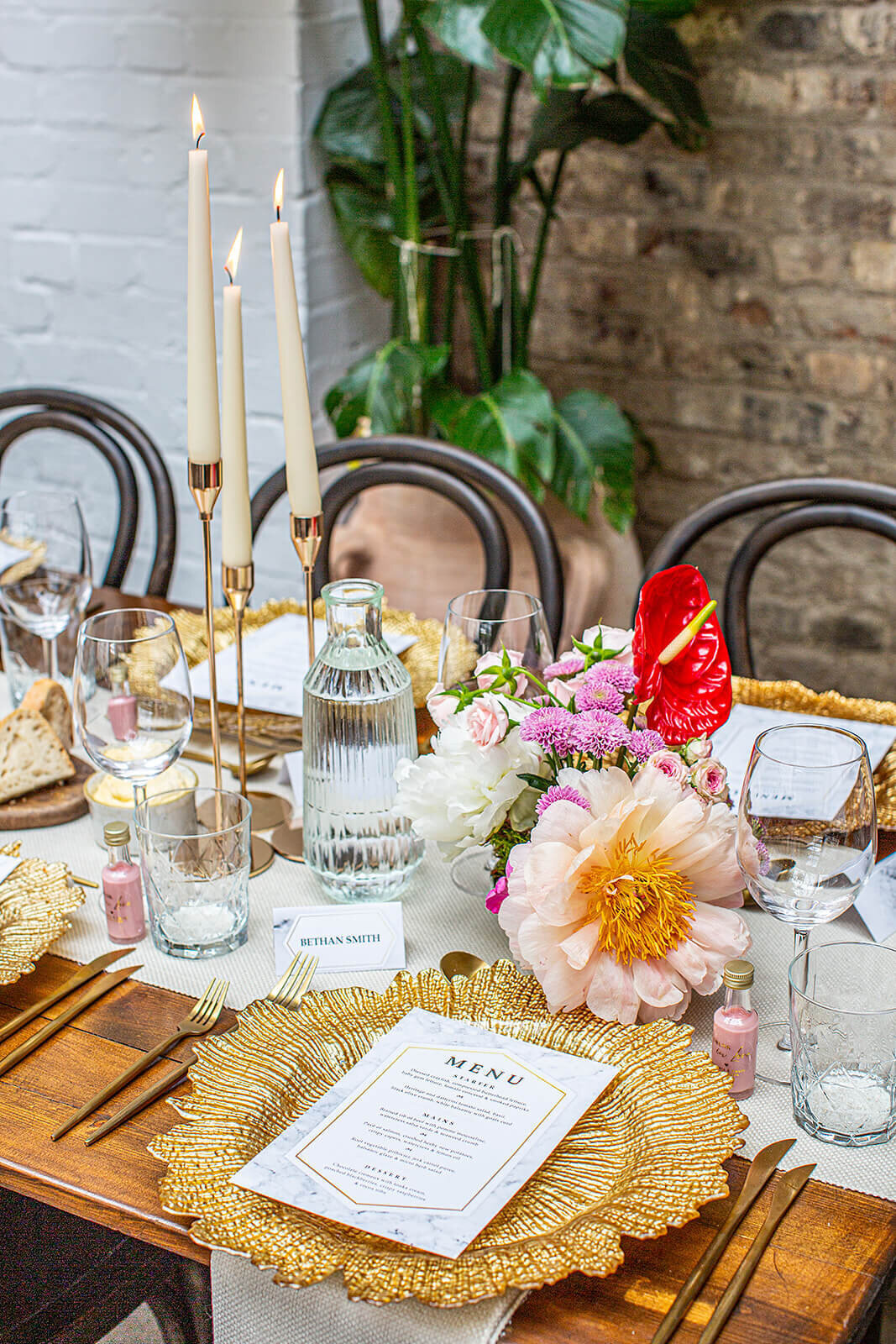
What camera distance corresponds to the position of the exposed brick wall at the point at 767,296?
2273 mm

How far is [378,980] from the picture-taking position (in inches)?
36.5

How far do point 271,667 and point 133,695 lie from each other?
12.4 inches

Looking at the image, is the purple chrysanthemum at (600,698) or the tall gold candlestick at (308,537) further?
the tall gold candlestick at (308,537)

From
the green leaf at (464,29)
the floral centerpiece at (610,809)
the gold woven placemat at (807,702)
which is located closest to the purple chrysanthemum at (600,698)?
the floral centerpiece at (610,809)

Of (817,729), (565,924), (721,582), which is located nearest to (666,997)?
(565,924)

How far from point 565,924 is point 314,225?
189 centimetres

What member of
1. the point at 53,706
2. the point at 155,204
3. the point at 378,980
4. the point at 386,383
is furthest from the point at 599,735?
the point at 155,204

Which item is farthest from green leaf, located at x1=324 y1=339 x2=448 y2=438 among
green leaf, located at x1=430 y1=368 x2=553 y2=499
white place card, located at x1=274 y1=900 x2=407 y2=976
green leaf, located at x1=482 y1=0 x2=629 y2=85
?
white place card, located at x1=274 y1=900 x2=407 y2=976

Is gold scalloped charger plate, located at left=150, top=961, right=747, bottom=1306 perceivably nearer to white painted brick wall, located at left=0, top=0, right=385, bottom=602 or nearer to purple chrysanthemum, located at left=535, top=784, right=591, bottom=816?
purple chrysanthemum, located at left=535, top=784, right=591, bottom=816

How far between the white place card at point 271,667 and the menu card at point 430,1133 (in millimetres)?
526

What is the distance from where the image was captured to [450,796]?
2.96ft

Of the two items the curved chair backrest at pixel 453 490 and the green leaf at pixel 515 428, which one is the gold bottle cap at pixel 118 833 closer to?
the curved chair backrest at pixel 453 490

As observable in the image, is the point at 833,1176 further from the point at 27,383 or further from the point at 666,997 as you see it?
the point at 27,383

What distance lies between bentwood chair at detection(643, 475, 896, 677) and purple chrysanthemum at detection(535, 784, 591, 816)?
0.72 m
